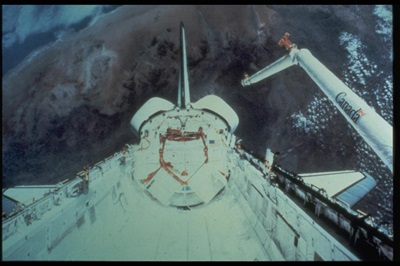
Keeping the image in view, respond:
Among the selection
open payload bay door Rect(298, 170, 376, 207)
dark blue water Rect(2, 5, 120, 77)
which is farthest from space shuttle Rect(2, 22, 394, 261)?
dark blue water Rect(2, 5, 120, 77)

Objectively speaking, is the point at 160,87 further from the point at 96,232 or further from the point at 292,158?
the point at 96,232

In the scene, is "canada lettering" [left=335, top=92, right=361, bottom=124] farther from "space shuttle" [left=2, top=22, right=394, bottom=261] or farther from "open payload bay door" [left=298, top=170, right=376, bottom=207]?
"open payload bay door" [left=298, top=170, right=376, bottom=207]

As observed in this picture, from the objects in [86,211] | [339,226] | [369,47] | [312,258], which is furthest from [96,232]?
[369,47]

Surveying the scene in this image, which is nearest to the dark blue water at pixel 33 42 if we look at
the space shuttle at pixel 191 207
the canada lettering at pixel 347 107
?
the space shuttle at pixel 191 207

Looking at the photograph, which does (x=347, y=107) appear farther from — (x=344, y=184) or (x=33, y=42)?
(x=33, y=42)

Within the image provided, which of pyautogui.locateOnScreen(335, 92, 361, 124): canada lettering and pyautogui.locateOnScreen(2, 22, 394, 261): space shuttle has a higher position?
pyautogui.locateOnScreen(335, 92, 361, 124): canada lettering

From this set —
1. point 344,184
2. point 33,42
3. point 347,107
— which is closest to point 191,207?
point 347,107

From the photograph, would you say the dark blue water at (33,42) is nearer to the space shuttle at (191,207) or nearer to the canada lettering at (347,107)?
the space shuttle at (191,207)
